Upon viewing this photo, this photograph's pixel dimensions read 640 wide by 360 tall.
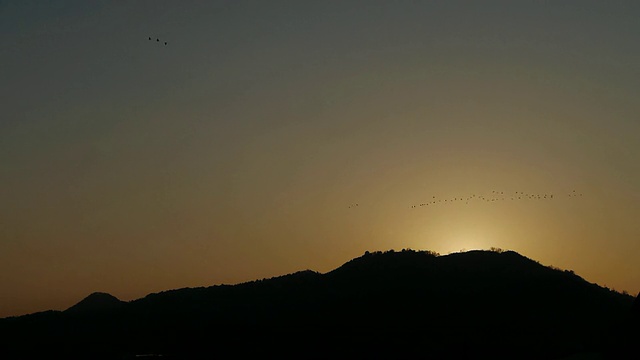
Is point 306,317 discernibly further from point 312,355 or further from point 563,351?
point 563,351

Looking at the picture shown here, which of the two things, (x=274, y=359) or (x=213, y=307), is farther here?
(x=213, y=307)

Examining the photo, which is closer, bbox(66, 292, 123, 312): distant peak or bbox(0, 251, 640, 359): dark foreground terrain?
bbox(0, 251, 640, 359): dark foreground terrain

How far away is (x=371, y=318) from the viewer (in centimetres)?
8231

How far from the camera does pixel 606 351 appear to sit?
57875 mm

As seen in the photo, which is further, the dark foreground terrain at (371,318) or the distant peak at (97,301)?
the distant peak at (97,301)

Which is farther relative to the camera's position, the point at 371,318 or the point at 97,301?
the point at 97,301

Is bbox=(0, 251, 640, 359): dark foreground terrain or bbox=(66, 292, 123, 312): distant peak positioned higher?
bbox=(66, 292, 123, 312): distant peak

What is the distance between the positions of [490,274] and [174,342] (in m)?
35.3

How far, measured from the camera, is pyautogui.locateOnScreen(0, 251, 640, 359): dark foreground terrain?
7344 cm

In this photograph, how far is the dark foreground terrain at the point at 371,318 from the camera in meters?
73.4

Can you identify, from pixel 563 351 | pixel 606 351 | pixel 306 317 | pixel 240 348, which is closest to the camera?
pixel 606 351

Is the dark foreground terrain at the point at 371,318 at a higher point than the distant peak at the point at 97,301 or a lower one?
lower

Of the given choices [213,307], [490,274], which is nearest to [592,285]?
[490,274]

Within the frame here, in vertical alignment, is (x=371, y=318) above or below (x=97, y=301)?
below
